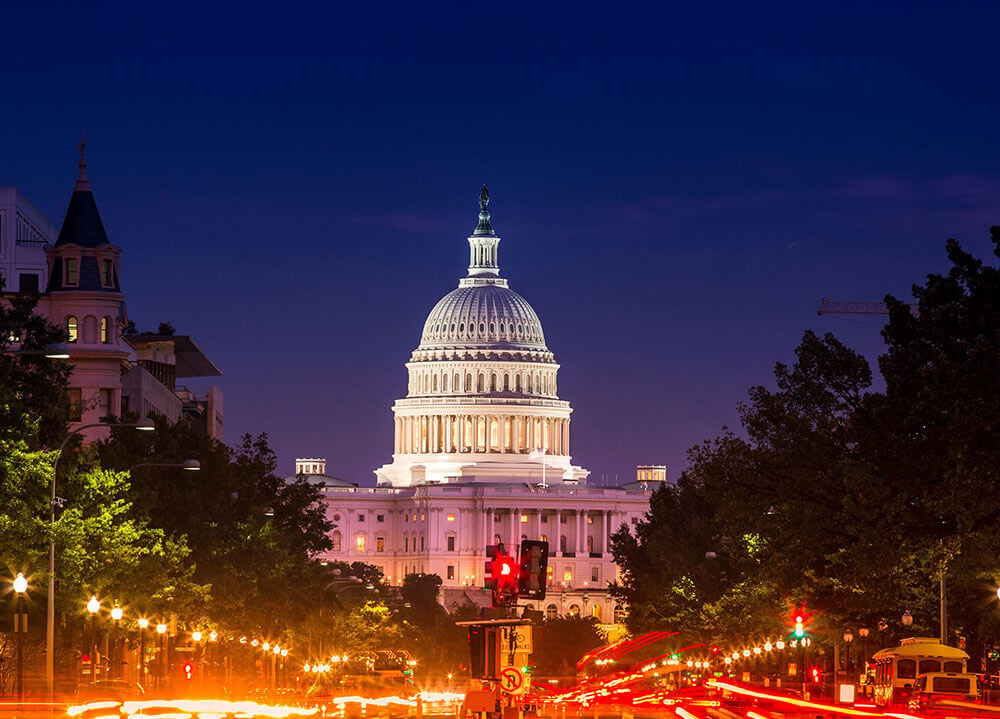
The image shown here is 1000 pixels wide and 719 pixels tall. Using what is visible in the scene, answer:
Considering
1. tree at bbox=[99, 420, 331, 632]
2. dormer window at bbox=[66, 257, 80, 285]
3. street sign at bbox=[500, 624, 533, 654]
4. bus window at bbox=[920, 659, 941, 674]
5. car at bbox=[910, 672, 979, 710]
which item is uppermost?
dormer window at bbox=[66, 257, 80, 285]

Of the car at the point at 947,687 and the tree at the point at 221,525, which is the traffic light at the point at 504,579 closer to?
the car at the point at 947,687

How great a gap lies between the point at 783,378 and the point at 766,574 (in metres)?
10.1

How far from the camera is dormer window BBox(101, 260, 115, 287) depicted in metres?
128

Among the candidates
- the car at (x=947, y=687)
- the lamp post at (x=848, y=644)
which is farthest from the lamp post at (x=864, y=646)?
the car at (x=947, y=687)

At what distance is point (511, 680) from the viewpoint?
5147cm

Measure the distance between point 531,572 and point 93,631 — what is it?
140 feet

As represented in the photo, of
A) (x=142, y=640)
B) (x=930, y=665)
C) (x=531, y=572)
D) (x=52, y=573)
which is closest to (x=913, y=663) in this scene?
(x=930, y=665)

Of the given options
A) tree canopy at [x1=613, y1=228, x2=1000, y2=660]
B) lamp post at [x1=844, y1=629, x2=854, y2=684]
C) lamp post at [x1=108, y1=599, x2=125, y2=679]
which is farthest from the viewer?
lamp post at [x1=844, y1=629, x2=854, y2=684]

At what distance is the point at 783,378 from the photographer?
3219 inches

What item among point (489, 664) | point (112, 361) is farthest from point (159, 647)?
point (489, 664)

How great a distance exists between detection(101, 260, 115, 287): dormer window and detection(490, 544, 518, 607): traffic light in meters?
81.2

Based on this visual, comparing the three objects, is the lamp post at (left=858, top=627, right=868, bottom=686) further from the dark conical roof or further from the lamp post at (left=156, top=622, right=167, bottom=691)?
the dark conical roof

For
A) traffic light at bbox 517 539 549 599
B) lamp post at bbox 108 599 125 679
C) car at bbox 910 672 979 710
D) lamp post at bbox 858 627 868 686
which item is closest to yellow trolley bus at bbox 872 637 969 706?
car at bbox 910 672 979 710

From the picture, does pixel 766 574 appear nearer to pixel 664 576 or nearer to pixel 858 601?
pixel 858 601
